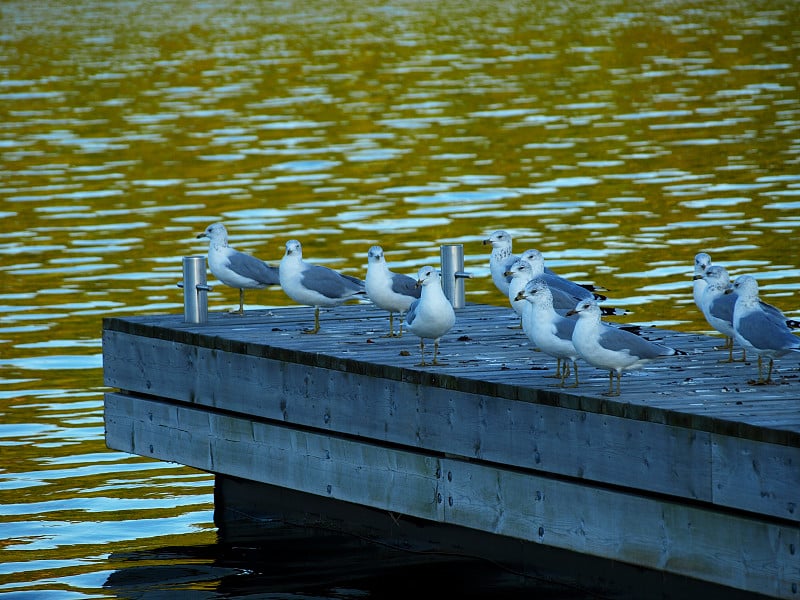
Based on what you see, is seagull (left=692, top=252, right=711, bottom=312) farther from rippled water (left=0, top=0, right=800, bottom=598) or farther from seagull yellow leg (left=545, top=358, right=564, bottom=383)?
A: seagull yellow leg (left=545, top=358, right=564, bottom=383)

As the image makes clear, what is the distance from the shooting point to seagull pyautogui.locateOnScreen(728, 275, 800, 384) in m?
10.1

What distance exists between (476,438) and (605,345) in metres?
1.08

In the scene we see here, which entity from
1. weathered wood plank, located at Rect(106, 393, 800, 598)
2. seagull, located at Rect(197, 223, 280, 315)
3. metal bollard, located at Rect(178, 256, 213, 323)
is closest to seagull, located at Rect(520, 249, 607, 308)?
weathered wood plank, located at Rect(106, 393, 800, 598)

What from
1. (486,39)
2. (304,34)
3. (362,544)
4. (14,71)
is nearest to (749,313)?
(362,544)

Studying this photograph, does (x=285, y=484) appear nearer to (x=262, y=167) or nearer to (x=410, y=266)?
(x=410, y=266)

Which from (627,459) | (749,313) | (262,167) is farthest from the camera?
(262,167)

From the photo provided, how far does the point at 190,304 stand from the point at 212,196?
16119 mm

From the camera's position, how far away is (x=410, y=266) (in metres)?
21.8

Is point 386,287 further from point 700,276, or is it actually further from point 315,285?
point 700,276

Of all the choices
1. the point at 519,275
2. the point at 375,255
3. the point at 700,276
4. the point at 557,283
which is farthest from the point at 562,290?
the point at 375,255

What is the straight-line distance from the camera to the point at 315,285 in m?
12.9

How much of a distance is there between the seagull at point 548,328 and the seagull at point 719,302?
3.88 ft

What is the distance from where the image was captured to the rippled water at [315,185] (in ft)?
45.2

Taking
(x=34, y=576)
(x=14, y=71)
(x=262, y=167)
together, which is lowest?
(x=34, y=576)
